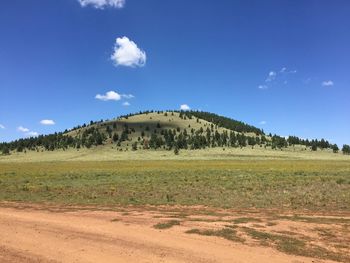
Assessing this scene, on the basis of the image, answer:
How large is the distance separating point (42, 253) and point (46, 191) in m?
25.2

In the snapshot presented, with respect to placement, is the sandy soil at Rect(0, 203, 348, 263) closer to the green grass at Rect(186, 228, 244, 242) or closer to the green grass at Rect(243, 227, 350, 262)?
the green grass at Rect(186, 228, 244, 242)

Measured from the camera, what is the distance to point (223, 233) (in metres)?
17.3

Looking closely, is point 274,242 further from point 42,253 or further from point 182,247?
point 42,253

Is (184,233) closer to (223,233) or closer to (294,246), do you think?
(223,233)

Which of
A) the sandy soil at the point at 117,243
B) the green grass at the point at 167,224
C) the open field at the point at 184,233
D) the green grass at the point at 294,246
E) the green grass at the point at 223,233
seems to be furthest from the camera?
the green grass at the point at 167,224

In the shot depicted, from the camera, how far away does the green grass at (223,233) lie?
1642 cm

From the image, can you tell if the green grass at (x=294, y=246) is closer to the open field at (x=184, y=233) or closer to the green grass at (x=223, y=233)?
the open field at (x=184, y=233)

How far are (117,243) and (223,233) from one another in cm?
449

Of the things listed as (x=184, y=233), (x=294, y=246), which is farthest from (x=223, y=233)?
(x=294, y=246)

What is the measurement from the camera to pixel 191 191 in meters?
35.9

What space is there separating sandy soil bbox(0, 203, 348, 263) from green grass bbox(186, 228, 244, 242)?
0.40 m

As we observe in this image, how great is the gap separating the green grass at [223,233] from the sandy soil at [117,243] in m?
0.40

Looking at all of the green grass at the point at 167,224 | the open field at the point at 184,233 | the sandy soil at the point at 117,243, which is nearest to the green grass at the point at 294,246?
the open field at the point at 184,233

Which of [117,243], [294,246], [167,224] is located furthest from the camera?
[167,224]
